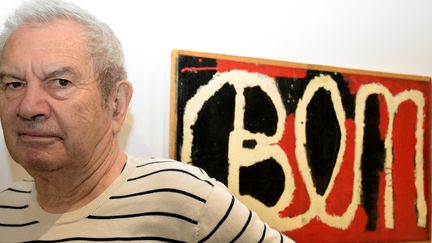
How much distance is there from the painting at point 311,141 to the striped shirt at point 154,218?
13.4 inches

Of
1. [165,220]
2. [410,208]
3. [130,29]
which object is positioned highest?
[130,29]

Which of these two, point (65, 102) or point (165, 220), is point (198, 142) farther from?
point (65, 102)

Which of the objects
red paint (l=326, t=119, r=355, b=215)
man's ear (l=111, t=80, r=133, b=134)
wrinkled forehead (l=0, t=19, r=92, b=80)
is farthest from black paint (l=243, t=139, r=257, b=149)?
wrinkled forehead (l=0, t=19, r=92, b=80)

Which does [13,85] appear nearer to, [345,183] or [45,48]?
[45,48]

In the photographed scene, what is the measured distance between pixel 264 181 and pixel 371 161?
42cm

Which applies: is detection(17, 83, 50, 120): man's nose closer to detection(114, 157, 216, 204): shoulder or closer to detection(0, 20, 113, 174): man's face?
detection(0, 20, 113, 174): man's face

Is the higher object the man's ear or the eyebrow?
the eyebrow

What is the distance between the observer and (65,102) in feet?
2.88

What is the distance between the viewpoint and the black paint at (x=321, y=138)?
146cm

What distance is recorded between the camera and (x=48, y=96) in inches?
34.2

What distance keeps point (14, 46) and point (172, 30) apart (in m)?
0.53

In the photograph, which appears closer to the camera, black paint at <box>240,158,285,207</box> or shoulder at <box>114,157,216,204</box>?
shoulder at <box>114,157,216,204</box>

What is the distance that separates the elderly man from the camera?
874 millimetres

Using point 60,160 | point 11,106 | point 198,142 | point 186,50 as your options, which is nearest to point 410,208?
point 198,142
